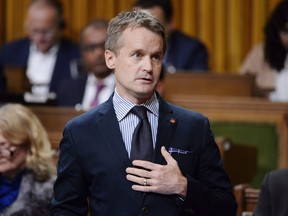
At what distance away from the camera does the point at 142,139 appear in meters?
2.20

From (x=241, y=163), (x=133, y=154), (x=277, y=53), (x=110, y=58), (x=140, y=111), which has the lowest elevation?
(x=241, y=163)

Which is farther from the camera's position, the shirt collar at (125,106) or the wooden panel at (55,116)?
the wooden panel at (55,116)

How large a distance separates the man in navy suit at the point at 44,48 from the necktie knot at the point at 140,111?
3289 mm

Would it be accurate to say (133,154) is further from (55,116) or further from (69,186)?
(55,116)

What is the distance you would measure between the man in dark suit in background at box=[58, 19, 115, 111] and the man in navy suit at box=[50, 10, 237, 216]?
2.37 m

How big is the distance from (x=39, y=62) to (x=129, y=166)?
12.0ft

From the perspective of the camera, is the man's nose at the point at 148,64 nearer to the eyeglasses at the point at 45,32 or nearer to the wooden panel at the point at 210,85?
the wooden panel at the point at 210,85

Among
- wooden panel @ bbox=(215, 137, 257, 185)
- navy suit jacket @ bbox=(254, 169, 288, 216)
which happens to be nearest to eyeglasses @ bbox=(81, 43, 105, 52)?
wooden panel @ bbox=(215, 137, 257, 185)

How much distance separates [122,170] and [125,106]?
0.19 meters

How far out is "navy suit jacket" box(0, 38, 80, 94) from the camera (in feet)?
18.3

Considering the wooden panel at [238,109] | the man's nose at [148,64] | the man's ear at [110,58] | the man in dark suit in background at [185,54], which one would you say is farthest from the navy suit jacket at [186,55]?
the man's nose at [148,64]

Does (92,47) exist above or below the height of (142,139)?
below

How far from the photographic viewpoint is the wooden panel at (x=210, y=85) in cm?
455

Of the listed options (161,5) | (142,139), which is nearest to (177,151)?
(142,139)
